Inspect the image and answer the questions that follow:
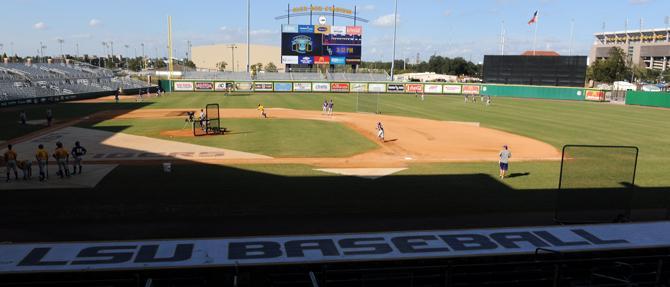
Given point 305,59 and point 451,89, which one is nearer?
point 305,59

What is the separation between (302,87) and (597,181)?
77.0m

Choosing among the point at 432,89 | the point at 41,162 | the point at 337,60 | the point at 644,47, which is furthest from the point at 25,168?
the point at 644,47

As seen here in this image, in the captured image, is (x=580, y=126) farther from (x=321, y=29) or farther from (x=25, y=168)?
(x=321, y=29)

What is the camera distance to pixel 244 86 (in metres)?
Result: 85.2

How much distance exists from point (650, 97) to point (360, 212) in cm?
7153

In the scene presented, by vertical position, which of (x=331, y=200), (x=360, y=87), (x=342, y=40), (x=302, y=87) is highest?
(x=342, y=40)

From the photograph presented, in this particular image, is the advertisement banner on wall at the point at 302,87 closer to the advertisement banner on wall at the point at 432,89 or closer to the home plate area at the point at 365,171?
the advertisement banner on wall at the point at 432,89

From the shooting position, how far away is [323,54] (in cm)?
8569

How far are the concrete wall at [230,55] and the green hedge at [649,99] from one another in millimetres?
130202

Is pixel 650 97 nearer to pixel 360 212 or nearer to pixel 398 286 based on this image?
pixel 360 212

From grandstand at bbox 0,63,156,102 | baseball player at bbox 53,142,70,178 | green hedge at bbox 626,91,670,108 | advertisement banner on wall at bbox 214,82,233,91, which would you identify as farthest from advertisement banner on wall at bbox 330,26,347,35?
baseball player at bbox 53,142,70,178

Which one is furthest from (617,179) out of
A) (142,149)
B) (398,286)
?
(142,149)

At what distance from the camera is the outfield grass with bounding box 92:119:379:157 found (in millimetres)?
27031

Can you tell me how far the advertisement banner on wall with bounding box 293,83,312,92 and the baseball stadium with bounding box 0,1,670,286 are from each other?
3794cm
